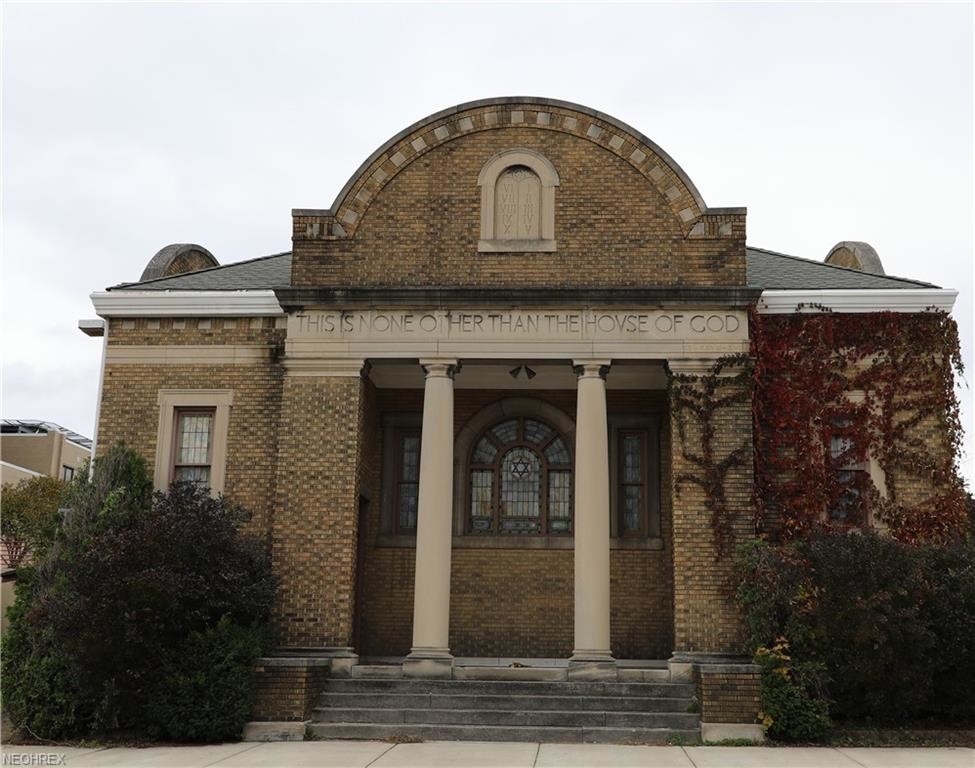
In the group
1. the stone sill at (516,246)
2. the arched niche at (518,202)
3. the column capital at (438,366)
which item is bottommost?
the column capital at (438,366)

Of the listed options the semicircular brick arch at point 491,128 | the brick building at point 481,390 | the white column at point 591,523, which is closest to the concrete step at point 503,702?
the brick building at point 481,390

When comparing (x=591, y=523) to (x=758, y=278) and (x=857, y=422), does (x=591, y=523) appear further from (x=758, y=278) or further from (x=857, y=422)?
(x=758, y=278)

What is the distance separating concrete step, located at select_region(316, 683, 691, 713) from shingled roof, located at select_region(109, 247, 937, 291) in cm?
716

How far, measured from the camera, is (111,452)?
16.4 m

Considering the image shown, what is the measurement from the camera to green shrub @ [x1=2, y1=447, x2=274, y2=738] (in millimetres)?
13438

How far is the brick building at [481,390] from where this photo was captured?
16.0 m

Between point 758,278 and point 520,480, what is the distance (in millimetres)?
5783

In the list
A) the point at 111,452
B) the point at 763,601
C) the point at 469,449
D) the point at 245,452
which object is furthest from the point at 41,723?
the point at 763,601

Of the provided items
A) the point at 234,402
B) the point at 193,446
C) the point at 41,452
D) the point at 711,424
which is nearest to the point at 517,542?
the point at 711,424

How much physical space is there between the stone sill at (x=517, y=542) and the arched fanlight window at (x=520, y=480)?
227 millimetres

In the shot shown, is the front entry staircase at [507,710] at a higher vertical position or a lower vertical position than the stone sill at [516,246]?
lower

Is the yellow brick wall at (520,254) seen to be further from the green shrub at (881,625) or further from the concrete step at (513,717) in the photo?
the concrete step at (513,717)

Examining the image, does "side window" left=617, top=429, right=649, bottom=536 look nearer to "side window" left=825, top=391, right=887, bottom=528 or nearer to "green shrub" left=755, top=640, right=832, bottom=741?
"side window" left=825, top=391, right=887, bottom=528

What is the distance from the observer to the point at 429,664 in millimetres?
15289
